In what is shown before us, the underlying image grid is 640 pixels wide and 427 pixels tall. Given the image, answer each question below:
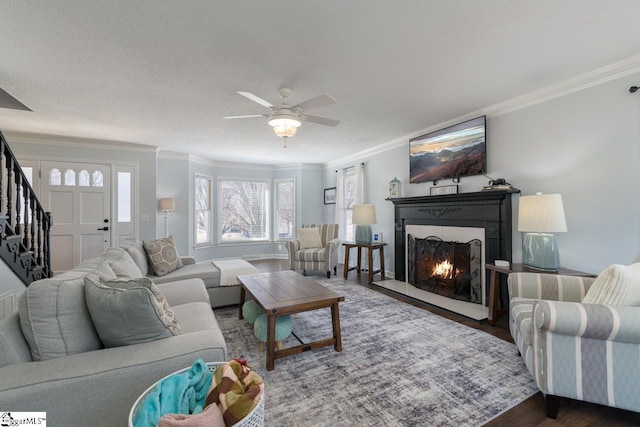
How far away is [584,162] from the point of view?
2561 mm

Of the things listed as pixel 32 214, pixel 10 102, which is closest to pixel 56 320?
pixel 32 214

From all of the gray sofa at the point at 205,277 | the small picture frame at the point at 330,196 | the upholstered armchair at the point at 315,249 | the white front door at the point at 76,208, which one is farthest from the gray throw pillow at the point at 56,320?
the small picture frame at the point at 330,196

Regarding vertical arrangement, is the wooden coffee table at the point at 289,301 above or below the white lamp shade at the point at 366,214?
below

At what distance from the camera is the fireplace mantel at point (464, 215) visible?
304cm

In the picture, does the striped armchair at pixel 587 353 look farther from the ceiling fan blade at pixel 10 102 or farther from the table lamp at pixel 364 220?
the ceiling fan blade at pixel 10 102

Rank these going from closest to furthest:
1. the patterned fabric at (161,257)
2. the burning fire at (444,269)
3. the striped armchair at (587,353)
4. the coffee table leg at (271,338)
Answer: the striped armchair at (587,353) → the coffee table leg at (271,338) → the patterned fabric at (161,257) → the burning fire at (444,269)

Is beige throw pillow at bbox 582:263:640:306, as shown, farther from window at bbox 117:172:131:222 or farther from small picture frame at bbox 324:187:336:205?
window at bbox 117:172:131:222

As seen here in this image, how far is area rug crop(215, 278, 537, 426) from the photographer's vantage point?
5.16 ft

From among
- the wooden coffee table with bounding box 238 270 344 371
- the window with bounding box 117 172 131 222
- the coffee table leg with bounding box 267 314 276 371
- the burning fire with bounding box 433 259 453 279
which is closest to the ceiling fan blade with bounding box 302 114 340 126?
the wooden coffee table with bounding box 238 270 344 371

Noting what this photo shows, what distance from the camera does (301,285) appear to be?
269 centimetres

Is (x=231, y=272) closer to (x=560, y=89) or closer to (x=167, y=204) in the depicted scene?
(x=167, y=204)

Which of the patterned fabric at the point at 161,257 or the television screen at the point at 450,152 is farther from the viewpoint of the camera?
the television screen at the point at 450,152

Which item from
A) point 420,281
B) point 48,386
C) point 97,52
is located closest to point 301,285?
point 48,386

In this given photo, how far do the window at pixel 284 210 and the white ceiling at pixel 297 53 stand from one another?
358cm
